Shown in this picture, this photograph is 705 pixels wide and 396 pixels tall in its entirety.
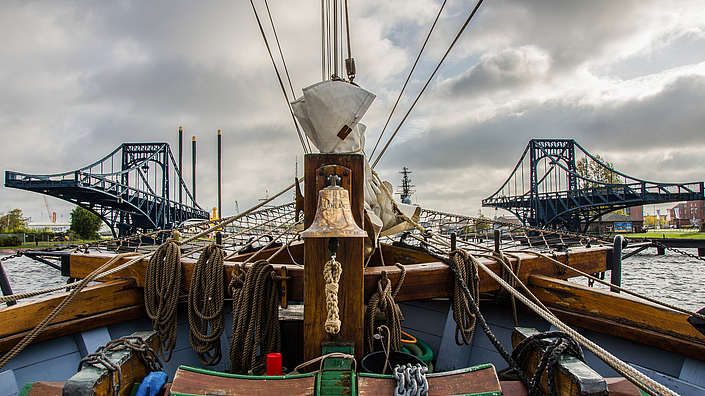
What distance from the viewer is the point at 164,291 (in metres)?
2.21

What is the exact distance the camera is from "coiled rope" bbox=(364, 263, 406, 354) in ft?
5.99

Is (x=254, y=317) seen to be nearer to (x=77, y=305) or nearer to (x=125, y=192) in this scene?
(x=77, y=305)

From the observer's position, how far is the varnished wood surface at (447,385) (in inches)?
51.7

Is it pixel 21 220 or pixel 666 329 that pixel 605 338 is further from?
pixel 21 220

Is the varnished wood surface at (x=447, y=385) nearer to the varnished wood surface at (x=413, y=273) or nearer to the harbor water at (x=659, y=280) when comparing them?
the varnished wood surface at (x=413, y=273)

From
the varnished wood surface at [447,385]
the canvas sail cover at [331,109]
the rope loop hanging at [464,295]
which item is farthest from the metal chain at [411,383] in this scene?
the canvas sail cover at [331,109]

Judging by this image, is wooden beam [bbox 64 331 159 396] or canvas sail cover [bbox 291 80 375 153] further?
canvas sail cover [bbox 291 80 375 153]

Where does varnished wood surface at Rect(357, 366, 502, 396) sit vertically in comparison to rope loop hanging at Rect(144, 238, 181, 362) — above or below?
below

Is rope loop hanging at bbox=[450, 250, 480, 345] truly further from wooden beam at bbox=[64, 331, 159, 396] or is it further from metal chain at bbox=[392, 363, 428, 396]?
wooden beam at bbox=[64, 331, 159, 396]

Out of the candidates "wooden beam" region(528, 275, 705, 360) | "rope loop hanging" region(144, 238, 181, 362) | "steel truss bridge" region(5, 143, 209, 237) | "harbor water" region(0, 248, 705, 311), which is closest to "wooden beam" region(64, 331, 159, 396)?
"rope loop hanging" region(144, 238, 181, 362)

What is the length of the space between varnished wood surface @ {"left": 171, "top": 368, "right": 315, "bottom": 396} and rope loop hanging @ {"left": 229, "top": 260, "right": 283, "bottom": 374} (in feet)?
1.39

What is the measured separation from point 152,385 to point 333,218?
42.1 inches

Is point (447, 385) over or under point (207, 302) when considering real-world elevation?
under

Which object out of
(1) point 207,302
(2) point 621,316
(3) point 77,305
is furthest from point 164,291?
(2) point 621,316
